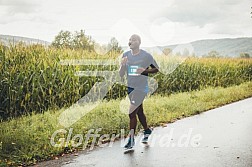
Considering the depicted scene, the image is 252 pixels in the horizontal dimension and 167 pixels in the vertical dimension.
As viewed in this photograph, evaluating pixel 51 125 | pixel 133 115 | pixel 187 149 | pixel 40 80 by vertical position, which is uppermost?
pixel 40 80

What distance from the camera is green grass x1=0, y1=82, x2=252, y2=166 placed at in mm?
5613

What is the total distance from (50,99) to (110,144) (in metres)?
3.88

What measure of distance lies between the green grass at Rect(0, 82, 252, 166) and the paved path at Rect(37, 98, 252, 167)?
554mm

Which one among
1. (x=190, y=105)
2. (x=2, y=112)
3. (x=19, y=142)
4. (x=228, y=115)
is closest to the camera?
(x=19, y=142)

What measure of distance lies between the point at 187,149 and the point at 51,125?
3.09m

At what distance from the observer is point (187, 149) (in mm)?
5926

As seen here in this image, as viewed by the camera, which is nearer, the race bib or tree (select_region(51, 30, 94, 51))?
the race bib

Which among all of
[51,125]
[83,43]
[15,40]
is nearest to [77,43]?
[83,43]

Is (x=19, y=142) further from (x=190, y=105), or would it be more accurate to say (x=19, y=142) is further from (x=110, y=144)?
(x=190, y=105)

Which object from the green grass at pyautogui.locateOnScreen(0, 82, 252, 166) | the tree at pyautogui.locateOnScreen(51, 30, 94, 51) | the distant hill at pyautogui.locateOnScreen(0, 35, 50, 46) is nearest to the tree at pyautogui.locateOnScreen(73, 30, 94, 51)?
the tree at pyautogui.locateOnScreen(51, 30, 94, 51)

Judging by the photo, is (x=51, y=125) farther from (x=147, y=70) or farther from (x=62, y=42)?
(x=62, y=42)

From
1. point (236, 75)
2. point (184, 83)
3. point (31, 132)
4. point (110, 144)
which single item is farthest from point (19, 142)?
point (236, 75)

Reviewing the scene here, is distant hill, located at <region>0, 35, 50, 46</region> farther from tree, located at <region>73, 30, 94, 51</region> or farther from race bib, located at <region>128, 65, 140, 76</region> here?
race bib, located at <region>128, 65, 140, 76</region>

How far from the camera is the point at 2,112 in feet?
28.7
